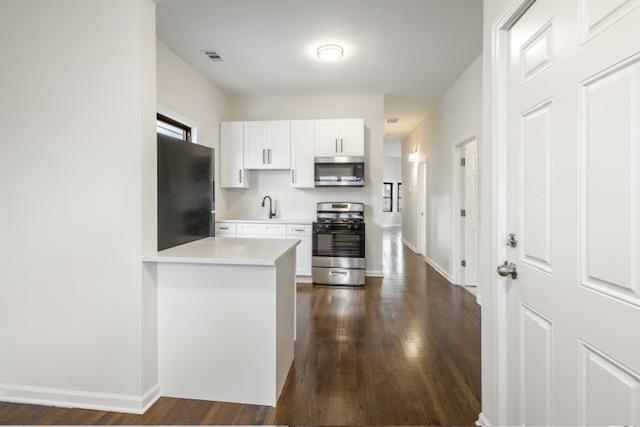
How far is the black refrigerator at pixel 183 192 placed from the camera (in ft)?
6.68

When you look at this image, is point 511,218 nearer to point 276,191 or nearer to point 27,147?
point 27,147

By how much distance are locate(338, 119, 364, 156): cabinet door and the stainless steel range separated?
3.38ft

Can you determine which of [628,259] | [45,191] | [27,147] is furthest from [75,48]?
[628,259]

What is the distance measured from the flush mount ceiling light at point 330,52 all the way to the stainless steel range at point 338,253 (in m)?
2.06

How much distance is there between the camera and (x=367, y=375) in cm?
211

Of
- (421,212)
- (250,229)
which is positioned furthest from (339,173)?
(421,212)

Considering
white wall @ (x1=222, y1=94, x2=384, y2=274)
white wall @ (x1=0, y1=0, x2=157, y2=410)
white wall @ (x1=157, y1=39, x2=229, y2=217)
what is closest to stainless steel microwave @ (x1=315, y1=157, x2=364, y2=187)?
white wall @ (x1=222, y1=94, x2=384, y2=274)

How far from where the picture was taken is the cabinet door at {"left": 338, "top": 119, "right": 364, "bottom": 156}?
4.51m

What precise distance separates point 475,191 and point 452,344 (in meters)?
2.27

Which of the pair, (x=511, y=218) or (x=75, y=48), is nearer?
(x=511, y=218)

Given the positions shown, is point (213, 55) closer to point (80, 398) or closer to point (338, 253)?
point (338, 253)

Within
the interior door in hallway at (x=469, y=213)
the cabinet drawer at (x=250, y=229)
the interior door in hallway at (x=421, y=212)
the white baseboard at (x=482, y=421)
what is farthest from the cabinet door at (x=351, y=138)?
the white baseboard at (x=482, y=421)

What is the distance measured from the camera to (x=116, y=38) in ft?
5.68

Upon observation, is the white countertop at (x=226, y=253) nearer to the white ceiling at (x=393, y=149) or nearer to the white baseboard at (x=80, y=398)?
the white baseboard at (x=80, y=398)
